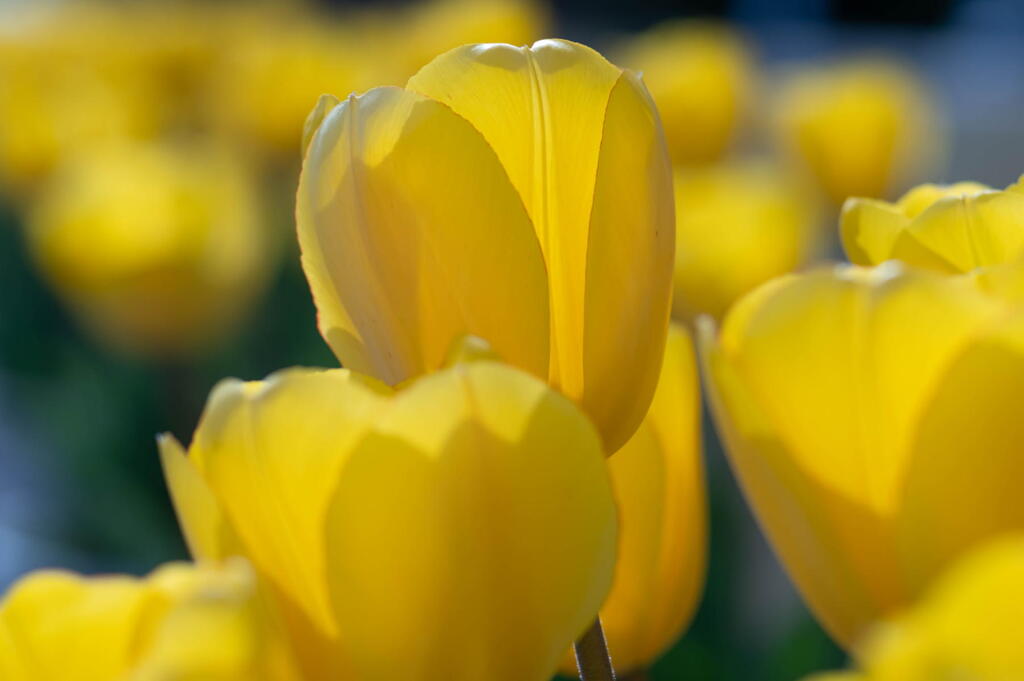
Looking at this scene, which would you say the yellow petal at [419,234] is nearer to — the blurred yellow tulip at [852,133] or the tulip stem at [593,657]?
the tulip stem at [593,657]

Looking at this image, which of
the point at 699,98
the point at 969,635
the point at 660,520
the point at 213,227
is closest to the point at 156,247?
the point at 213,227

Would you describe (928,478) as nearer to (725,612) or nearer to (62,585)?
(62,585)

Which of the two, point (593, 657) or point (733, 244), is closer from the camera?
point (593, 657)

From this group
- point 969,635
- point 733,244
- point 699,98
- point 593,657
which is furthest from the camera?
point 699,98

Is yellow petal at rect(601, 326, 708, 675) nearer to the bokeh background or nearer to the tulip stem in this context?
the tulip stem

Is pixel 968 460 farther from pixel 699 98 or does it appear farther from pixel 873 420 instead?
pixel 699 98

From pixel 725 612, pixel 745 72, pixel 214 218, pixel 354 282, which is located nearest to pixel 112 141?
pixel 214 218

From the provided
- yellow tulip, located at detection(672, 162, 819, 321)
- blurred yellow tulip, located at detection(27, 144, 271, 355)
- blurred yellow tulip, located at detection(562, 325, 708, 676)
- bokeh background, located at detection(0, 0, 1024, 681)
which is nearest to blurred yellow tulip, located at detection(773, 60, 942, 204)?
bokeh background, located at detection(0, 0, 1024, 681)

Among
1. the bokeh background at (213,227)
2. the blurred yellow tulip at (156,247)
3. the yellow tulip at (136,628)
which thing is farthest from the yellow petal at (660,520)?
the blurred yellow tulip at (156,247)
